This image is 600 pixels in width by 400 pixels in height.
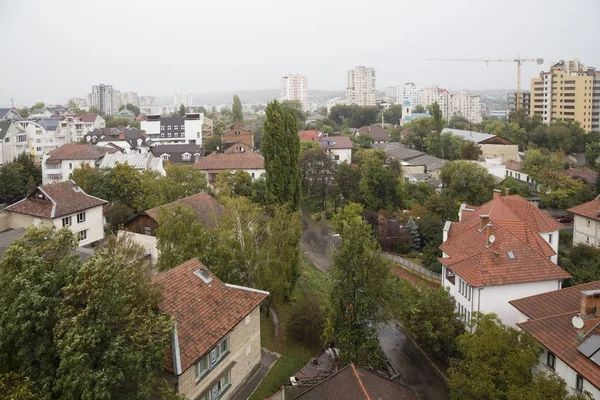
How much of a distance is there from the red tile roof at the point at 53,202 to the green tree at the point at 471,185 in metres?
28.3

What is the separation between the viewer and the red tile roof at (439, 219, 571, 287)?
20.5 meters

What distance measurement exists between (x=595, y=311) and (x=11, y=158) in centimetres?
6231

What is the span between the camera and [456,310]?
22.0 m

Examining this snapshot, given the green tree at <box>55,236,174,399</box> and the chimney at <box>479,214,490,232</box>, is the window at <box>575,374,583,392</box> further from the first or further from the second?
the green tree at <box>55,236,174,399</box>

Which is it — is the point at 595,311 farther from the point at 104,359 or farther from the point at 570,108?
the point at 570,108

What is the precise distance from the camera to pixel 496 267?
2086 cm

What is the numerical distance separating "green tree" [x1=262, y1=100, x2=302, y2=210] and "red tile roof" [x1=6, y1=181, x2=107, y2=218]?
11.4 m

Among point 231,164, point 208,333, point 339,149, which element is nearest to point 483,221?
point 208,333

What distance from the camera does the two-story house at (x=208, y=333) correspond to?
1326cm

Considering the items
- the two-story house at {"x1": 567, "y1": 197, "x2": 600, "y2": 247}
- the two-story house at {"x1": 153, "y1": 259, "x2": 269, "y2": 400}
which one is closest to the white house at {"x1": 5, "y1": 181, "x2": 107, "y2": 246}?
the two-story house at {"x1": 153, "y1": 259, "x2": 269, "y2": 400}

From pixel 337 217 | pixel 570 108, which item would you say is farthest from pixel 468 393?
pixel 570 108

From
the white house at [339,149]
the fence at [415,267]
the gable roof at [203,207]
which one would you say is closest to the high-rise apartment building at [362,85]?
the white house at [339,149]

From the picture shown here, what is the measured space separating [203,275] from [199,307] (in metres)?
1.70

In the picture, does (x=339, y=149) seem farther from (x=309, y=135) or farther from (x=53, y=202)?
(x=53, y=202)
